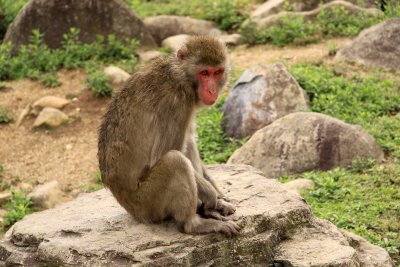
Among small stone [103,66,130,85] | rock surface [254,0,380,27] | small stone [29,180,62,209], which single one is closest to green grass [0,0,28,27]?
small stone [103,66,130,85]

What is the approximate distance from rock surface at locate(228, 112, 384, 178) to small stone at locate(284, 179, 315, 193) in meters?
0.61

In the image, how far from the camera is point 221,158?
10.3 meters

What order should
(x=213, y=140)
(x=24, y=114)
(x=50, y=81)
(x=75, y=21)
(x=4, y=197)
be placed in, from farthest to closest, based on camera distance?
(x=75, y=21) < (x=50, y=81) < (x=24, y=114) < (x=213, y=140) < (x=4, y=197)

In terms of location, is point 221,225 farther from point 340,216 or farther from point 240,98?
point 240,98

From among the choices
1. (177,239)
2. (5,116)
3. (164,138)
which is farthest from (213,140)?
(177,239)

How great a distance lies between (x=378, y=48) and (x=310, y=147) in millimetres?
3568

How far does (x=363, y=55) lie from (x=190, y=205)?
24.1ft

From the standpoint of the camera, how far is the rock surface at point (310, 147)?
9.55 meters

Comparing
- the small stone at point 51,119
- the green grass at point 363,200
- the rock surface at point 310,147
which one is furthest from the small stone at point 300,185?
the small stone at point 51,119

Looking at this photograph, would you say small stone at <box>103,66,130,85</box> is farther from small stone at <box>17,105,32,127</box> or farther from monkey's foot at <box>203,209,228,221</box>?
monkey's foot at <box>203,209,228,221</box>

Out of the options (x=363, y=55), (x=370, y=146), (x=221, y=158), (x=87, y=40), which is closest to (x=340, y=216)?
(x=370, y=146)

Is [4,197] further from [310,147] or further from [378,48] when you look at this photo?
[378,48]

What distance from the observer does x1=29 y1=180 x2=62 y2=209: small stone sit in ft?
32.5

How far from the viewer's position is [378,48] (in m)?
12.4
